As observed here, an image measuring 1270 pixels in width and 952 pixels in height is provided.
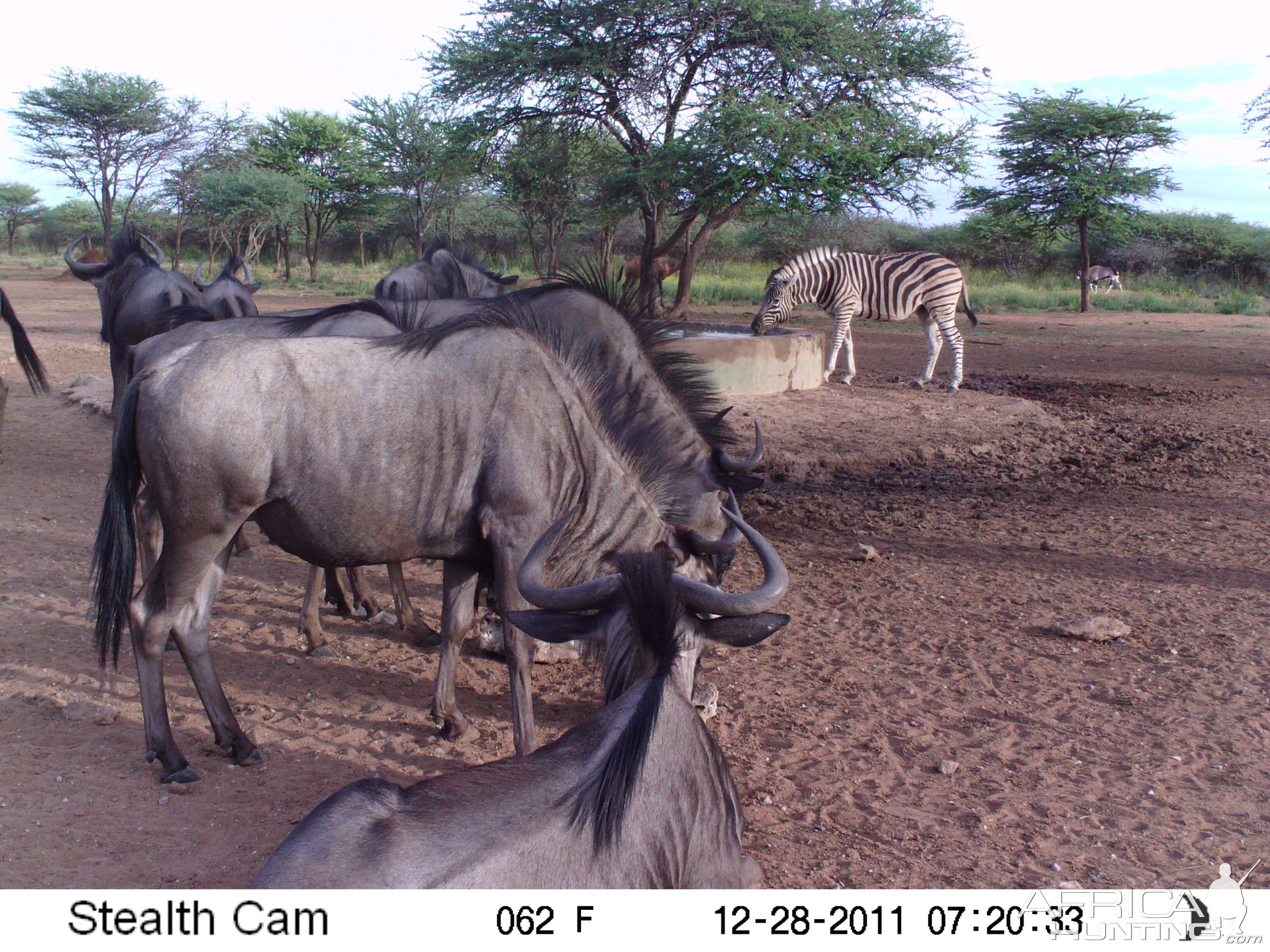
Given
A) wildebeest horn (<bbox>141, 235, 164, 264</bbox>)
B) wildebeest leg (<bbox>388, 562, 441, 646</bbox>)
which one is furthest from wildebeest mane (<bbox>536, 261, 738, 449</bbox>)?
wildebeest horn (<bbox>141, 235, 164, 264</bbox>)

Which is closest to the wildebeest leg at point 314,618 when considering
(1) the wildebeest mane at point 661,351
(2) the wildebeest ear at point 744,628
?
(1) the wildebeest mane at point 661,351

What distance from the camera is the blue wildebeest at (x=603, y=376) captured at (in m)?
3.72

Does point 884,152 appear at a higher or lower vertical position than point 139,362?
higher

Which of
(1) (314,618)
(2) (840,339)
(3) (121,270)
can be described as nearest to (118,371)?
(3) (121,270)

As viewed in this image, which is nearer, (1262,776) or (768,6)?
(1262,776)

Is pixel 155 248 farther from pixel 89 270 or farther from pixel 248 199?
pixel 248 199

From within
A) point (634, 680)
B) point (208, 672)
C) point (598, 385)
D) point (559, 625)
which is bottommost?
point (208, 672)

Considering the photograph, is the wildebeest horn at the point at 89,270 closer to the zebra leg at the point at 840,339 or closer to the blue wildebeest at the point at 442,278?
the blue wildebeest at the point at 442,278

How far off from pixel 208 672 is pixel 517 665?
123 cm

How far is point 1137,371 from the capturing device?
46.0 feet

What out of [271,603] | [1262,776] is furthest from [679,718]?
[271,603]

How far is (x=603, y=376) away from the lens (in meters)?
3.75
